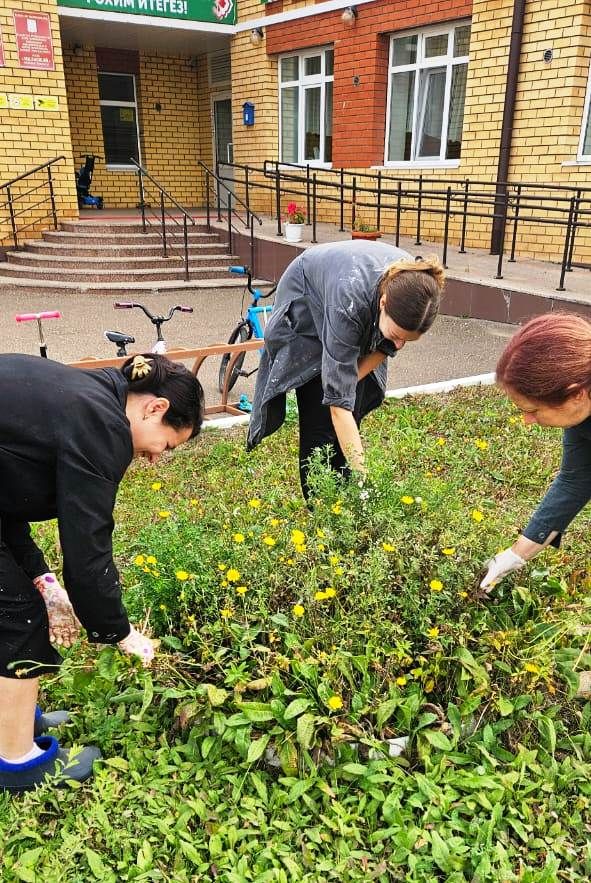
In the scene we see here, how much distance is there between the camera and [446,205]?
9.92 m

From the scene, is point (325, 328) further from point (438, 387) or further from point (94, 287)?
point (94, 287)

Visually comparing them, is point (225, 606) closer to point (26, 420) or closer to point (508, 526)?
point (26, 420)

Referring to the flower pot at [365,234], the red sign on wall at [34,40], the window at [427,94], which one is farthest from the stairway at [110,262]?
the window at [427,94]

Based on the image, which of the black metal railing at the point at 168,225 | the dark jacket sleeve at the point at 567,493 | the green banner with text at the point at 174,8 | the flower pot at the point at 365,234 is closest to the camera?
the dark jacket sleeve at the point at 567,493

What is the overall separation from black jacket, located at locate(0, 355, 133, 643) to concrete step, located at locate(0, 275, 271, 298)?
29.0 feet

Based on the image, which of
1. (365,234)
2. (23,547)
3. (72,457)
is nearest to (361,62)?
(365,234)

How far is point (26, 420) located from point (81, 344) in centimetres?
610

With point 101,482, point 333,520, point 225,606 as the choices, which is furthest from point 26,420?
point 333,520

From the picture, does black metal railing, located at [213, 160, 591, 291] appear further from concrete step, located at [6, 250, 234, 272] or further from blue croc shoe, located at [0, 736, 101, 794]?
blue croc shoe, located at [0, 736, 101, 794]

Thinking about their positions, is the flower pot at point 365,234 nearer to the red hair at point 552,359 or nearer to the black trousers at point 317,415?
the black trousers at point 317,415

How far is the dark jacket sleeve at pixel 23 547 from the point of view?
2.16 m

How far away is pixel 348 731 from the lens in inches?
85.2

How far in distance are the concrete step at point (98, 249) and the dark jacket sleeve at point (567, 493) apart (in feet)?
32.7

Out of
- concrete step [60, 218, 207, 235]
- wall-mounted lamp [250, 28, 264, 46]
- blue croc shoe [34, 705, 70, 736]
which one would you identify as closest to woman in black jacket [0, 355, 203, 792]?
blue croc shoe [34, 705, 70, 736]
